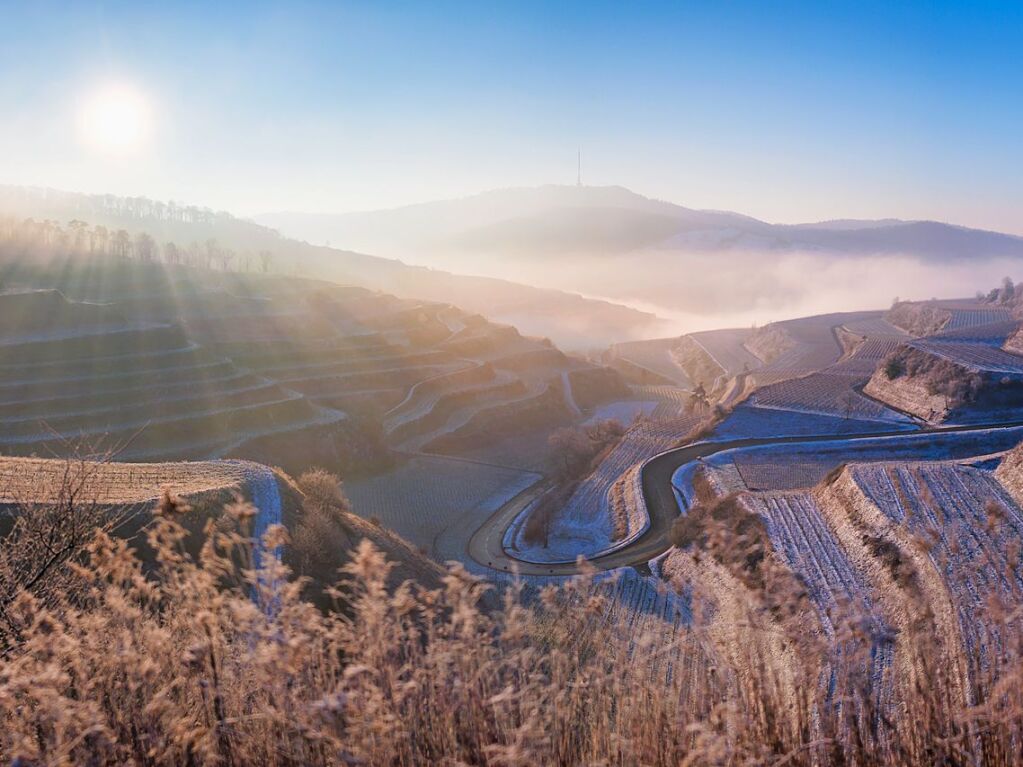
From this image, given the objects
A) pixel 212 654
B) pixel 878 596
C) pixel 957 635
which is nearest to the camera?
pixel 212 654

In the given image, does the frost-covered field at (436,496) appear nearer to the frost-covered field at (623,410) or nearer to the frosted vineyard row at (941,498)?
the frosted vineyard row at (941,498)

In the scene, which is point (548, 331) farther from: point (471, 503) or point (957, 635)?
point (957, 635)

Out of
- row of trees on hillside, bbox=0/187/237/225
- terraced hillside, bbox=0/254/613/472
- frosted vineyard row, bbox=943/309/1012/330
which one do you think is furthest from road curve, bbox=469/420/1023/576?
row of trees on hillside, bbox=0/187/237/225

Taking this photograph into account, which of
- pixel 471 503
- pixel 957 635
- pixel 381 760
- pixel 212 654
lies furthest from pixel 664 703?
pixel 471 503

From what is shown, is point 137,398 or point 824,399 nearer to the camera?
point 137,398

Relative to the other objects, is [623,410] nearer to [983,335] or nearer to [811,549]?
[983,335]

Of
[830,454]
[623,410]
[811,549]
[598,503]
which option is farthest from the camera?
[623,410]

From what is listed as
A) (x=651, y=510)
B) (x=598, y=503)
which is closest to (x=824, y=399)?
(x=598, y=503)
